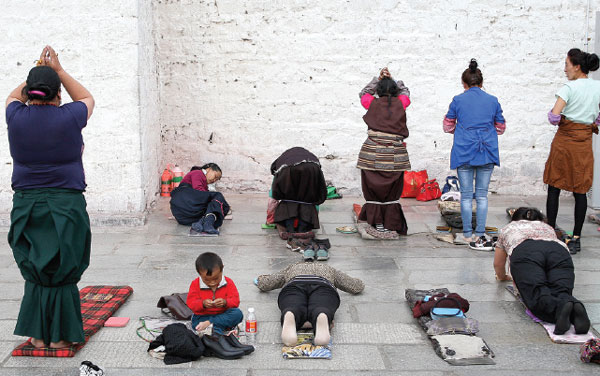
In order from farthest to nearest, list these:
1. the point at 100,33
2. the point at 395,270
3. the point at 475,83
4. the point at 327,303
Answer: the point at 100,33 → the point at 475,83 → the point at 395,270 → the point at 327,303

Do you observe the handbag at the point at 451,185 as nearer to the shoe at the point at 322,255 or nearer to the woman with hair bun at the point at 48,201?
the shoe at the point at 322,255

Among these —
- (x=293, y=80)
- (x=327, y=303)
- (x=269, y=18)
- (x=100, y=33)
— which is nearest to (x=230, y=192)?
(x=293, y=80)

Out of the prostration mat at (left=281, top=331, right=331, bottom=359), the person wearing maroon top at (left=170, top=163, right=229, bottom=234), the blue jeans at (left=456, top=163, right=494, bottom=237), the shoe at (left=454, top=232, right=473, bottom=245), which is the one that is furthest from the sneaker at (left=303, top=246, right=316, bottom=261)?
the prostration mat at (left=281, top=331, right=331, bottom=359)

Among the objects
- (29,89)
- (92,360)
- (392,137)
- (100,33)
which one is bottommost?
(92,360)

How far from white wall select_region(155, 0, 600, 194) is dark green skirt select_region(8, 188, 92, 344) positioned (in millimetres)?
5105

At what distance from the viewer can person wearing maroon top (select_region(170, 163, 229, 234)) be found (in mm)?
7184

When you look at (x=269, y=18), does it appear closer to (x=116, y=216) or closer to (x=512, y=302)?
(x=116, y=216)

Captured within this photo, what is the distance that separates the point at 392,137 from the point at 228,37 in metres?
3.09

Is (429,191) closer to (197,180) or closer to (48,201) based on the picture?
(197,180)

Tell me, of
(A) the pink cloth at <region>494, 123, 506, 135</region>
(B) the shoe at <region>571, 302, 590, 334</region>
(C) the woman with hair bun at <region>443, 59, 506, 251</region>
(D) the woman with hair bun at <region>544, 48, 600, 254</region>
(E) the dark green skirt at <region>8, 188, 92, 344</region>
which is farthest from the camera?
(A) the pink cloth at <region>494, 123, 506, 135</region>

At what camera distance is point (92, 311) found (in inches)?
189

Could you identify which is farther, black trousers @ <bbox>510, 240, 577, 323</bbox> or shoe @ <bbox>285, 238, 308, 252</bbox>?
shoe @ <bbox>285, 238, 308, 252</bbox>

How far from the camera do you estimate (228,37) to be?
8.91 m

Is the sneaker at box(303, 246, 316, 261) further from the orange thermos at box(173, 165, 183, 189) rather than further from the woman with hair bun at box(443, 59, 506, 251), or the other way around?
the orange thermos at box(173, 165, 183, 189)
